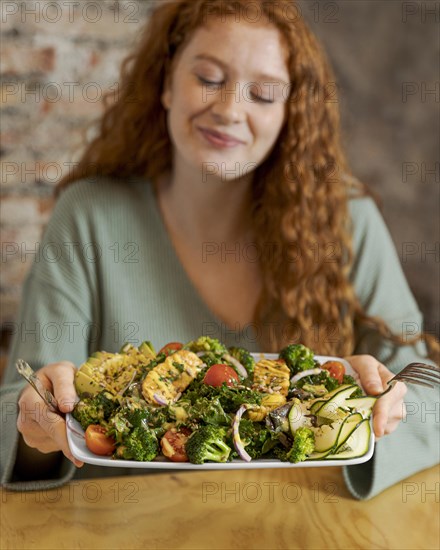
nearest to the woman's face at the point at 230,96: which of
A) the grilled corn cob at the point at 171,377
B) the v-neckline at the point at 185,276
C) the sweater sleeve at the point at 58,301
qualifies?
the v-neckline at the point at 185,276

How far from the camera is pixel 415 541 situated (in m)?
1.30

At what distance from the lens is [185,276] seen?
204 cm

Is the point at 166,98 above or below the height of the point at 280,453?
above

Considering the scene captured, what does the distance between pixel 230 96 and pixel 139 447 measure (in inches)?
37.7

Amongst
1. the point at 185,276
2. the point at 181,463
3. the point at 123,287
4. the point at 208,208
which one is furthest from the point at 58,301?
the point at 181,463

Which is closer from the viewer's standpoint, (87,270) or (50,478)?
(50,478)

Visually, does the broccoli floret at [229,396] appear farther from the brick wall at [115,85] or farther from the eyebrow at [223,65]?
the brick wall at [115,85]

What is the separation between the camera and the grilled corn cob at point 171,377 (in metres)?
1.24

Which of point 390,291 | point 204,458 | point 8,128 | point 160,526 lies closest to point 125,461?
point 204,458

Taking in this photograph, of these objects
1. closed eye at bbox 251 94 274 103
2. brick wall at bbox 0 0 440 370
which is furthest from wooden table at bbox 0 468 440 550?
brick wall at bbox 0 0 440 370

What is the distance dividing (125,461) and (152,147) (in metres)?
1.19

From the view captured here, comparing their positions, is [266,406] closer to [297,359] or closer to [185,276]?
[297,359]

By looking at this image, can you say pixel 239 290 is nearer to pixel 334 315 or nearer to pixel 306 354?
pixel 334 315

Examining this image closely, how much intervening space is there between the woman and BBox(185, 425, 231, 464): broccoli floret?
2.49ft
